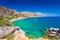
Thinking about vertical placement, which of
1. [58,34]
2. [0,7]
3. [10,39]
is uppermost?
[0,7]

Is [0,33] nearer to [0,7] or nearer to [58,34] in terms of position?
[58,34]

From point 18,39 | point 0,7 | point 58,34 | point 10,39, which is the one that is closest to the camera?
point 10,39

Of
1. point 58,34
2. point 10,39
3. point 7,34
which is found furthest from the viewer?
point 58,34

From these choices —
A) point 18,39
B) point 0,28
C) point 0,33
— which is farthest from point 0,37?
point 18,39

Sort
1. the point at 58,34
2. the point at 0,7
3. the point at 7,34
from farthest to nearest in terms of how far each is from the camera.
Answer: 1. the point at 0,7
2. the point at 58,34
3. the point at 7,34

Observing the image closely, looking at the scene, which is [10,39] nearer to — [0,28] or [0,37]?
[0,37]

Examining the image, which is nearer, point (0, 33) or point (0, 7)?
point (0, 33)

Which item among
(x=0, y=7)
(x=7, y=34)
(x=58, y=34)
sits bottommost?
(x=7, y=34)

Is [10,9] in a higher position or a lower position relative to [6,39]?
higher

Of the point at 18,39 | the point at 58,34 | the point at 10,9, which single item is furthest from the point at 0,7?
the point at 18,39
